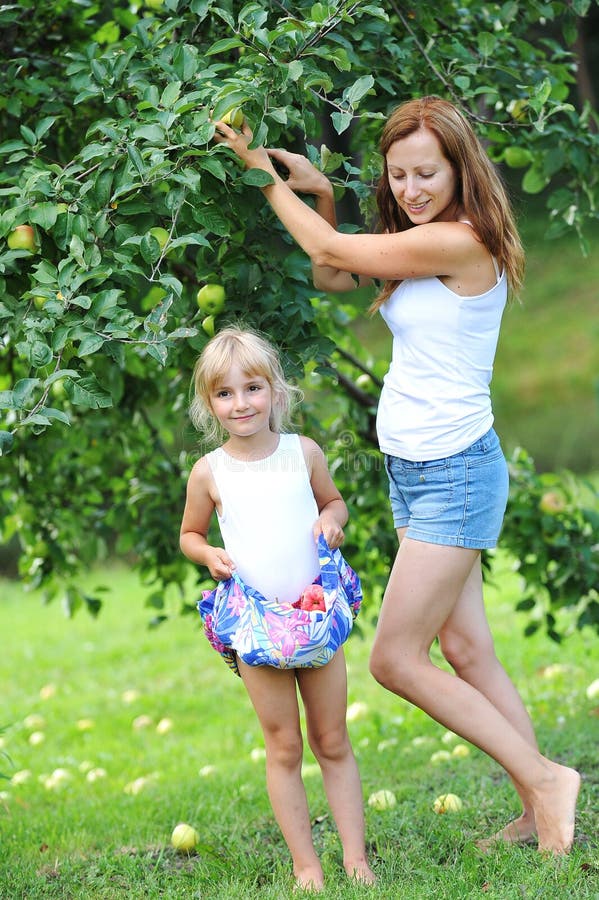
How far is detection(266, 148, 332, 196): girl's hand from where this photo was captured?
2.38 metres

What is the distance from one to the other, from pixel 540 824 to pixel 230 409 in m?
1.13

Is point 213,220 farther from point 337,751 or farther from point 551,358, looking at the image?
point 551,358

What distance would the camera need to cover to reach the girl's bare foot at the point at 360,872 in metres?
2.31

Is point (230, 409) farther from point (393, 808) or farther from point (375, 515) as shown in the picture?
point (375, 515)

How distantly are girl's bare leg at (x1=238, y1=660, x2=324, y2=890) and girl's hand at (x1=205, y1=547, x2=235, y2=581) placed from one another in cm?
21

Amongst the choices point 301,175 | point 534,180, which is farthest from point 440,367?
point 534,180

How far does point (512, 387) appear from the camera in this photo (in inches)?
619

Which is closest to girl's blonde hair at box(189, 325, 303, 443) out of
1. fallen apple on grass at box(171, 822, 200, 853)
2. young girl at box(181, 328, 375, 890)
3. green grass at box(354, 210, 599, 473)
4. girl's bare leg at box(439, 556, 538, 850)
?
young girl at box(181, 328, 375, 890)

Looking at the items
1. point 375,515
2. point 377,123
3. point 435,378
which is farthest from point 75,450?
point 435,378

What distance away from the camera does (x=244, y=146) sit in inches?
88.0

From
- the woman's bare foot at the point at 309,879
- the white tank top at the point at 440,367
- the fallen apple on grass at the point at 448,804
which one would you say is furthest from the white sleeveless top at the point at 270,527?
the fallen apple on grass at the point at 448,804

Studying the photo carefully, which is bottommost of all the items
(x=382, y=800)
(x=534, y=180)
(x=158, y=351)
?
(x=382, y=800)

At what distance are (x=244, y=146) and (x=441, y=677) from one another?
1.19 meters

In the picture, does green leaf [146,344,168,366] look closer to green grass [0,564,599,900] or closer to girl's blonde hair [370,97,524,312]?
girl's blonde hair [370,97,524,312]
